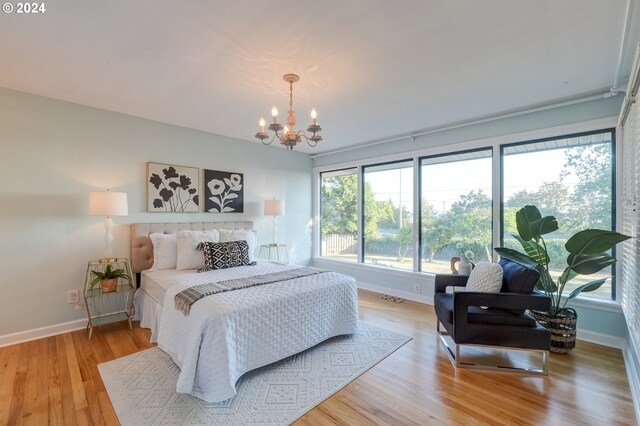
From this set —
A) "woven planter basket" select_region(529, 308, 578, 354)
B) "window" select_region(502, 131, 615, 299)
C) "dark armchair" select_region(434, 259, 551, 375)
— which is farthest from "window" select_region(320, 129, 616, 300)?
"dark armchair" select_region(434, 259, 551, 375)

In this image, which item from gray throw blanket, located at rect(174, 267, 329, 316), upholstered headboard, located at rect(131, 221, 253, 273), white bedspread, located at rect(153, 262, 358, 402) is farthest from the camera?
upholstered headboard, located at rect(131, 221, 253, 273)

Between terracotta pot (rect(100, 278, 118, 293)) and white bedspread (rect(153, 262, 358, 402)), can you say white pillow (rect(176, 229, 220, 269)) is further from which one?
terracotta pot (rect(100, 278, 118, 293))

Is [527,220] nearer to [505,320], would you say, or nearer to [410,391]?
[505,320]

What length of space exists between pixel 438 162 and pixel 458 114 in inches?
34.6

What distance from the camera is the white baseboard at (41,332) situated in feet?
9.27

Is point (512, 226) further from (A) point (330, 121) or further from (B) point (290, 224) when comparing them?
(B) point (290, 224)

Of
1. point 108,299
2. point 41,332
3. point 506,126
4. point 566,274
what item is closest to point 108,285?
point 108,299

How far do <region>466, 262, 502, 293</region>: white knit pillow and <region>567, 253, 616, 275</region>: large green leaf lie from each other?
2.26ft

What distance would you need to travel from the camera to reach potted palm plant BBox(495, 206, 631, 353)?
8.14 feet

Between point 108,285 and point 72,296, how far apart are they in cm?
55

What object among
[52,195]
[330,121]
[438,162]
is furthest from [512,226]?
[52,195]

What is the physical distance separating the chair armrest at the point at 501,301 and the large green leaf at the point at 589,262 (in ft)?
2.03

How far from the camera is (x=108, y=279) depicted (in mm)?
3047

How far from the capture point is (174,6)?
1702 mm
